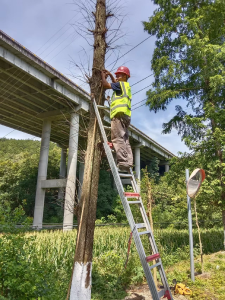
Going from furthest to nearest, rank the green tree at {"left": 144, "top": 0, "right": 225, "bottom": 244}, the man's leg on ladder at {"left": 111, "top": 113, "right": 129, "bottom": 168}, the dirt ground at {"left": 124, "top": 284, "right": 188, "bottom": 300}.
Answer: the green tree at {"left": 144, "top": 0, "right": 225, "bottom": 244}, the dirt ground at {"left": 124, "top": 284, "right": 188, "bottom": 300}, the man's leg on ladder at {"left": 111, "top": 113, "right": 129, "bottom": 168}

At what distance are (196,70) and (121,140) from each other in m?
7.47

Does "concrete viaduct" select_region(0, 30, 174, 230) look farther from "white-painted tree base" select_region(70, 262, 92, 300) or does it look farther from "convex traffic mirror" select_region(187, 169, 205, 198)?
"white-painted tree base" select_region(70, 262, 92, 300)

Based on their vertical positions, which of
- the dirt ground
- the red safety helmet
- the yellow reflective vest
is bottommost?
the dirt ground

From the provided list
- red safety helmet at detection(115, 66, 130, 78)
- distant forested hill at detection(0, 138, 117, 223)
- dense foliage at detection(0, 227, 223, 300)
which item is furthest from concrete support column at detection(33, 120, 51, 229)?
red safety helmet at detection(115, 66, 130, 78)

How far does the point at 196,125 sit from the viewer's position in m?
9.05

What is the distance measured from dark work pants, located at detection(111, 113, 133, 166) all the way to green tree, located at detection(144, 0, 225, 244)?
531 cm

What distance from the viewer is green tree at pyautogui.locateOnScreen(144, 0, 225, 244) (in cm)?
861

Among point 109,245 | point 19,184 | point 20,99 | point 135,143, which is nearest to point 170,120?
point 109,245

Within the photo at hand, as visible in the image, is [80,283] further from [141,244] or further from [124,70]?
[124,70]

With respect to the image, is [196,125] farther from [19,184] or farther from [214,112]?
[19,184]

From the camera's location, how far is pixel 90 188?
3.82 metres

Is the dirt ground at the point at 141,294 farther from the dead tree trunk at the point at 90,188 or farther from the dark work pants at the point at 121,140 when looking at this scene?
the dark work pants at the point at 121,140

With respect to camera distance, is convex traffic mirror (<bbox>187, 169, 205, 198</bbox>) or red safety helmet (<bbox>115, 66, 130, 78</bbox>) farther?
convex traffic mirror (<bbox>187, 169, 205, 198</bbox>)

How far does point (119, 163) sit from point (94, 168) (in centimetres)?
43
